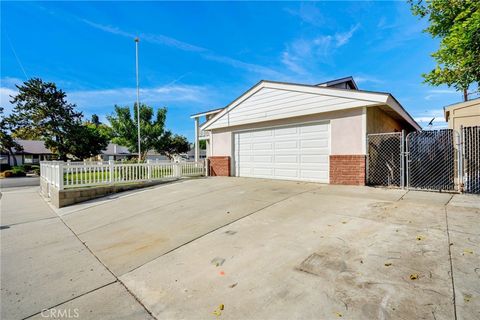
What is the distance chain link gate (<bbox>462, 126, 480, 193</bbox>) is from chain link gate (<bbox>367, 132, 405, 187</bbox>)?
61.8 inches

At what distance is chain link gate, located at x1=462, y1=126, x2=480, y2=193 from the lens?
5.85 metres

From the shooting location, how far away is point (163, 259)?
3.19m

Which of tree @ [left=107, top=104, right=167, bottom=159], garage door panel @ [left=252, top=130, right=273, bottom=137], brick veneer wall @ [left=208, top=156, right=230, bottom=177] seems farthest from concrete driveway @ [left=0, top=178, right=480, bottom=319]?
tree @ [left=107, top=104, right=167, bottom=159]

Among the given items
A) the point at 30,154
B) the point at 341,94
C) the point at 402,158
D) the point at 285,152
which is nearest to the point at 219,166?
the point at 285,152

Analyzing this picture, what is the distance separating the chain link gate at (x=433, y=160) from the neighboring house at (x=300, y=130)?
1317 mm

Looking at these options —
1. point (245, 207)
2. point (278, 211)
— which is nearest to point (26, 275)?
point (245, 207)

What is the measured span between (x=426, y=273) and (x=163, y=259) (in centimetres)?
323

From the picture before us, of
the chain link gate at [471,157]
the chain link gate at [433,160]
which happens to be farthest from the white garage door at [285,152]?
the chain link gate at [471,157]

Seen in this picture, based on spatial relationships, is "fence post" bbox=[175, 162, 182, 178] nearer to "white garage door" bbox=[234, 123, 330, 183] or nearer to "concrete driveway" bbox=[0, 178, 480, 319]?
"white garage door" bbox=[234, 123, 330, 183]

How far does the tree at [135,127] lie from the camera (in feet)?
75.4

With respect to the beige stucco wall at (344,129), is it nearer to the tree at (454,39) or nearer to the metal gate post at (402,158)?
the metal gate post at (402,158)

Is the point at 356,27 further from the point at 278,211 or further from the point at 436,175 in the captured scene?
the point at 278,211

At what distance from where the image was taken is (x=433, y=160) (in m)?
6.47

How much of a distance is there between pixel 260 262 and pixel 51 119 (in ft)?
110
